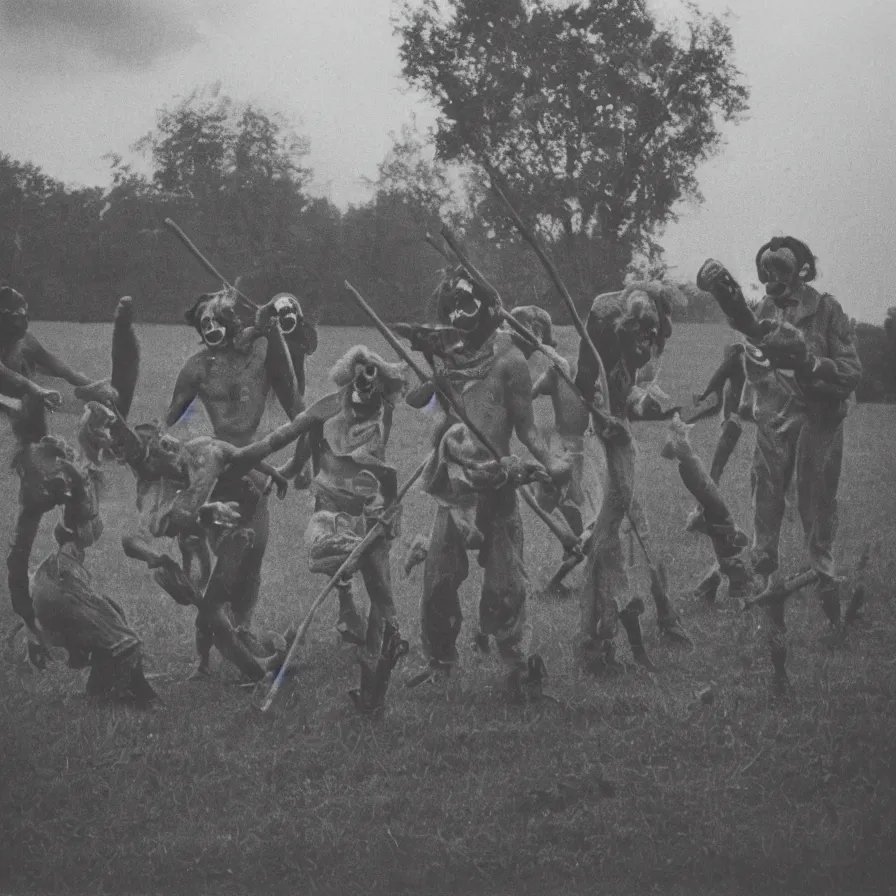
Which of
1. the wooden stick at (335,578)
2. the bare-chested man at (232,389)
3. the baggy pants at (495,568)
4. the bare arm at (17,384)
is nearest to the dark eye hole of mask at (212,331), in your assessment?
the bare-chested man at (232,389)

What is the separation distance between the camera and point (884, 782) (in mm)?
6504

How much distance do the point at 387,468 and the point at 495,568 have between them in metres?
1.16

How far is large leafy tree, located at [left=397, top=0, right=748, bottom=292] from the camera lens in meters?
9.80

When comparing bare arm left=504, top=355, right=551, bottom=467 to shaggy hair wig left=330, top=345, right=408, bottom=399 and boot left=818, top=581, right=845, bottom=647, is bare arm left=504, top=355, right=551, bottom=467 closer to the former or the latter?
shaggy hair wig left=330, top=345, right=408, bottom=399

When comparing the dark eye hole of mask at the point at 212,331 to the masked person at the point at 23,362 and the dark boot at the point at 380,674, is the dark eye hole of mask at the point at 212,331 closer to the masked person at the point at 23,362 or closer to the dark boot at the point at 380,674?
the masked person at the point at 23,362

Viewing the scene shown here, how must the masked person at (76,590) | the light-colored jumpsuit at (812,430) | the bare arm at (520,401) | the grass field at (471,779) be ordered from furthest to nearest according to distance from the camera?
the light-colored jumpsuit at (812,430) < the bare arm at (520,401) < the masked person at (76,590) < the grass field at (471,779)

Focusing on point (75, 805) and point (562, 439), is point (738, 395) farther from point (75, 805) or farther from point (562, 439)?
point (75, 805)

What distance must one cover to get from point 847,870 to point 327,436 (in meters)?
4.09

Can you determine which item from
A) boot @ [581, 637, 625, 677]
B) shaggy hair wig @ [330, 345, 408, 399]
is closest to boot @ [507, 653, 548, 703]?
boot @ [581, 637, 625, 677]

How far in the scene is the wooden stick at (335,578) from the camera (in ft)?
24.2

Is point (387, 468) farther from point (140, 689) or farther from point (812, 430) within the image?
point (812, 430)

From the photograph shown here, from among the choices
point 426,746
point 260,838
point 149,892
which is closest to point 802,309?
point 426,746

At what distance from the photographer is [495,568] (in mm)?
7457

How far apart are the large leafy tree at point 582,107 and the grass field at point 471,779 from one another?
10.0 feet
